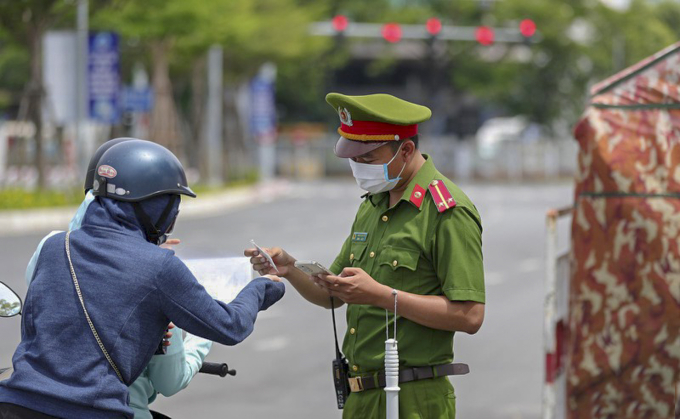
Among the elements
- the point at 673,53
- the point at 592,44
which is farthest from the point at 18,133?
the point at 592,44

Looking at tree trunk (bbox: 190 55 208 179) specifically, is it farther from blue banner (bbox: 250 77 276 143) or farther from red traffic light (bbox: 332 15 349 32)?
red traffic light (bbox: 332 15 349 32)

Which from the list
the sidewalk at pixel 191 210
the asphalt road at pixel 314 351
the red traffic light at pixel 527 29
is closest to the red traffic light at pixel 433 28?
the red traffic light at pixel 527 29

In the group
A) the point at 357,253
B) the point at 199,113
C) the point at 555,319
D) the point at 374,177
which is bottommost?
the point at 555,319

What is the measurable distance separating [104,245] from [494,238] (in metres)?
20.7

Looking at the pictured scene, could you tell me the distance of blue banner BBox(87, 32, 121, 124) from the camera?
3009 centimetres

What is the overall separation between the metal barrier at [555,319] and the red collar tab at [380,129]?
2148 millimetres

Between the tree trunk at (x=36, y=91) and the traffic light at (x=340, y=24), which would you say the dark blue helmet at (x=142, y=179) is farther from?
the traffic light at (x=340, y=24)

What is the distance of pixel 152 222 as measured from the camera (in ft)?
12.1

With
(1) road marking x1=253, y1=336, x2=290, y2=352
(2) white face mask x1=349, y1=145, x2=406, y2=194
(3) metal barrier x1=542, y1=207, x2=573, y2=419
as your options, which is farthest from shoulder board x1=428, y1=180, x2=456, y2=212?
(1) road marking x1=253, y1=336, x2=290, y2=352

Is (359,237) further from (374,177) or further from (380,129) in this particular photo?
(380,129)

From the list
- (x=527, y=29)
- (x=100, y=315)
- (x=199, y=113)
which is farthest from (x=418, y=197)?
(x=199, y=113)

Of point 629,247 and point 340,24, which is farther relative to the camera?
point 340,24

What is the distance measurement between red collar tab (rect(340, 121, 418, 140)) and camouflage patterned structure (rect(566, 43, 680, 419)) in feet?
5.71

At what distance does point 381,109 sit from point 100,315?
1.12 metres
